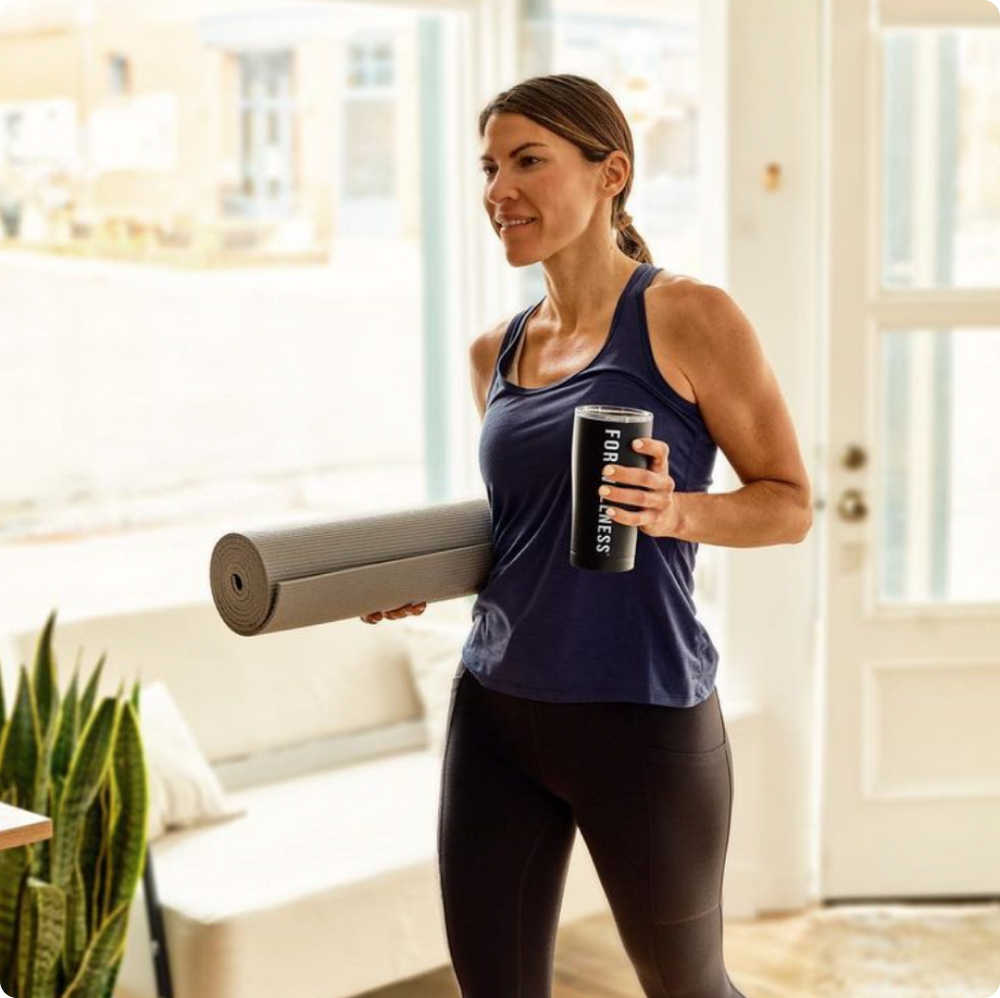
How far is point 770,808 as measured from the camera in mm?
3678

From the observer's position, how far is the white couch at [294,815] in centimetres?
276

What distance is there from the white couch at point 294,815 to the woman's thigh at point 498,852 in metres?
1.00

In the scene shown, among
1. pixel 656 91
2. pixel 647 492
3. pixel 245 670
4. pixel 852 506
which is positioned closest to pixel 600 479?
pixel 647 492

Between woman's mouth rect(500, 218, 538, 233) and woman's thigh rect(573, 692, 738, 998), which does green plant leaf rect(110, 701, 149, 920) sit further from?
woman's mouth rect(500, 218, 538, 233)

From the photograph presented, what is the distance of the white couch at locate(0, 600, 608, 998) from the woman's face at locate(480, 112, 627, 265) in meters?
1.41

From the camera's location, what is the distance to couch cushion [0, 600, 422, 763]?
324 centimetres

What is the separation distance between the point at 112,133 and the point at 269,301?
0.54m

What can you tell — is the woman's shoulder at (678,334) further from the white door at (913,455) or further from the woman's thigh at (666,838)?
the white door at (913,455)

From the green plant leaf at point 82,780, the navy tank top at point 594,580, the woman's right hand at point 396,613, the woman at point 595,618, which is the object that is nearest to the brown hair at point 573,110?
the woman at point 595,618

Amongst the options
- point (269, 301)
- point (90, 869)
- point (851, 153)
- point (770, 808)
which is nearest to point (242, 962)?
point (90, 869)

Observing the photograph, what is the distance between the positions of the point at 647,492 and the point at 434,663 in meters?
2.13

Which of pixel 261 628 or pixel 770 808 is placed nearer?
pixel 261 628

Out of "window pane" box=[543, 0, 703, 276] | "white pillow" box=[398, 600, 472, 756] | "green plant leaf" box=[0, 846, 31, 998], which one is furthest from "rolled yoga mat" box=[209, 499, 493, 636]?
"window pane" box=[543, 0, 703, 276]

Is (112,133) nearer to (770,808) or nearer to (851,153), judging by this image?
(851,153)
